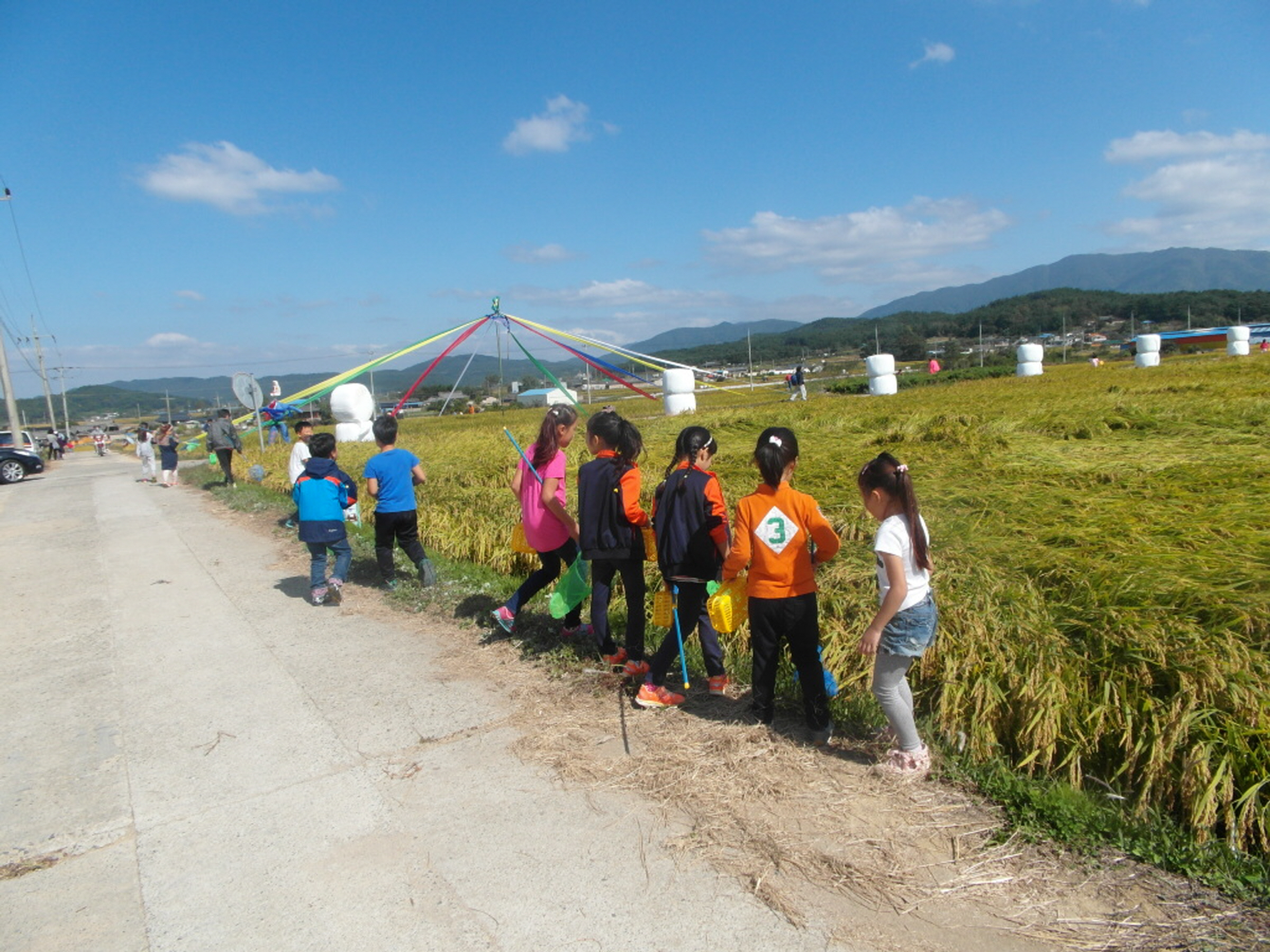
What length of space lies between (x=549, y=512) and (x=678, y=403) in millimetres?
13863

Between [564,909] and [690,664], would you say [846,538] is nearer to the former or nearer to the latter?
[690,664]

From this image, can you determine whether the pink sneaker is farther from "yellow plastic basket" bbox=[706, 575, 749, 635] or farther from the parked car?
the parked car

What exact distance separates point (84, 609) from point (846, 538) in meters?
6.73

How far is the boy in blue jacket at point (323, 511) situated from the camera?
6.50 m

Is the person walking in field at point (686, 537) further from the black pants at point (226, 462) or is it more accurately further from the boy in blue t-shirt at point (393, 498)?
the black pants at point (226, 462)

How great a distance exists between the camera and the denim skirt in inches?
125

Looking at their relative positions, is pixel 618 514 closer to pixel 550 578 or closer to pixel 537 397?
pixel 550 578

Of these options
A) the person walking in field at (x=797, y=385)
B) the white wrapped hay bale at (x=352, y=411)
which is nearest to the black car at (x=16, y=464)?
the white wrapped hay bale at (x=352, y=411)

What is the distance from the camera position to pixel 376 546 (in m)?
6.68

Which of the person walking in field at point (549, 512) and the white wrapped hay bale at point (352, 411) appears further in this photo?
the white wrapped hay bale at point (352, 411)

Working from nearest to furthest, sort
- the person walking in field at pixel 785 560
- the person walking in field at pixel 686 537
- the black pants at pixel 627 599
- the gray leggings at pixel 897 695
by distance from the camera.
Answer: the gray leggings at pixel 897 695, the person walking in field at pixel 785 560, the person walking in field at pixel 686 537, the black pants at pixel 627 599

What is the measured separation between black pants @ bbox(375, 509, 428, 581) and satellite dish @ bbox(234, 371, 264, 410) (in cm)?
995

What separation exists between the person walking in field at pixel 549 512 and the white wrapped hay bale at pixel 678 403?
13232 mm

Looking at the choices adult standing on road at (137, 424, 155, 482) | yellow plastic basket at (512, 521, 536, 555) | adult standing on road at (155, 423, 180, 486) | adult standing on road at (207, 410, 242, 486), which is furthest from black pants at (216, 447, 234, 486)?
yellow plastic basket at (512, 521, 536, 555)
